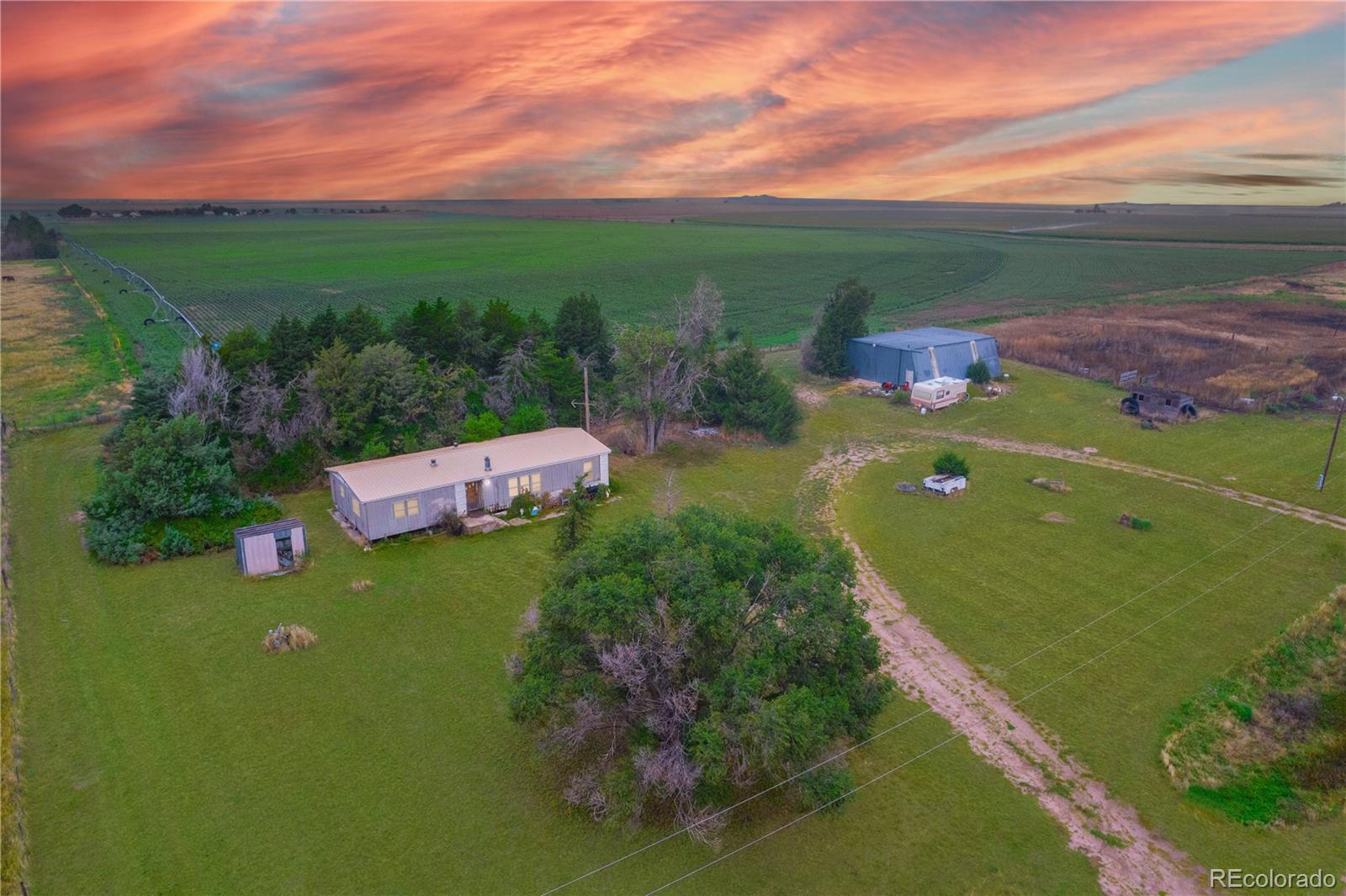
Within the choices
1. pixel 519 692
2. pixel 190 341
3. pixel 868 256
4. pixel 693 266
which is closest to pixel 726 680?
pixel 519 692

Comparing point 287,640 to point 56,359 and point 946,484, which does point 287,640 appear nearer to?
point 946,484

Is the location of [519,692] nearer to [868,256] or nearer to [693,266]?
[693,266]

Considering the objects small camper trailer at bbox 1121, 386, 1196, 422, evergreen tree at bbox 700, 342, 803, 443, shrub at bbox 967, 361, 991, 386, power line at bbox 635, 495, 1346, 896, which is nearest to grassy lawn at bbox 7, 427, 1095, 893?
power line at bbox 635, 495, 1346, 896

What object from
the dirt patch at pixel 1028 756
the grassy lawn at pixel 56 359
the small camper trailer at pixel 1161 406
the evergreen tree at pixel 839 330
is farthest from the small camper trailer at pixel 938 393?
the grassy lawn at pixel 56 359

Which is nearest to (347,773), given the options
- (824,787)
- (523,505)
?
(824,787)

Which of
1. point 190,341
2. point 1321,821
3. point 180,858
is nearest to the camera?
point 180,858

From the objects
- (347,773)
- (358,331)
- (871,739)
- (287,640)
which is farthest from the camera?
(358,331)
